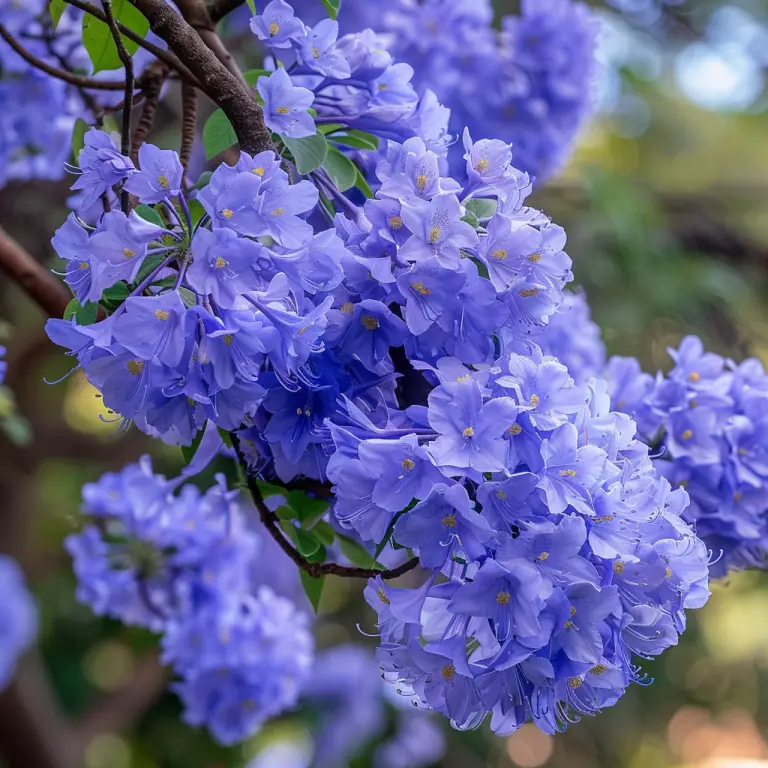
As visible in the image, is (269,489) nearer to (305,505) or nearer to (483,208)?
(305,505)

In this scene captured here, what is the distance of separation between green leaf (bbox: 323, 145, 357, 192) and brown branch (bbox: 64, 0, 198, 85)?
16cm

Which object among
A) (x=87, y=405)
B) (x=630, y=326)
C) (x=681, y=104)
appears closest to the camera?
(x=630, y=326)

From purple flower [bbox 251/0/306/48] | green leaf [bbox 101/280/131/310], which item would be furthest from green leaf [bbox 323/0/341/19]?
→ green leaf [bbox 101/280/131/310]

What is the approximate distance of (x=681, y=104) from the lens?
445cm

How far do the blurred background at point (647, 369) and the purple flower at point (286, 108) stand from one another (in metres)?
1.40

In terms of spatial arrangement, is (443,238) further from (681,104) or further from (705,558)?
(681,104)

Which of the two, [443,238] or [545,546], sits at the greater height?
[443,238]

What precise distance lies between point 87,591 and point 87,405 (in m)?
3.11

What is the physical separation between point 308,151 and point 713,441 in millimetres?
663

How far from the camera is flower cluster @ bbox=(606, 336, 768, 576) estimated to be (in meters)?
1.14

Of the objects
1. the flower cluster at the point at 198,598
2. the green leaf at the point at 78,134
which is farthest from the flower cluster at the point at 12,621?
the green leaf at the point at 78,134

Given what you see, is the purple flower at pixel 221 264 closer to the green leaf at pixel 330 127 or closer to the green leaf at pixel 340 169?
the green leaf at pixel 340 169

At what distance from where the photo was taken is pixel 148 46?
90 centimetres

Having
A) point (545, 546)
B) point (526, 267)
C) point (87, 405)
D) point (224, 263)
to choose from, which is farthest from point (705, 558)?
point (87, 405)
